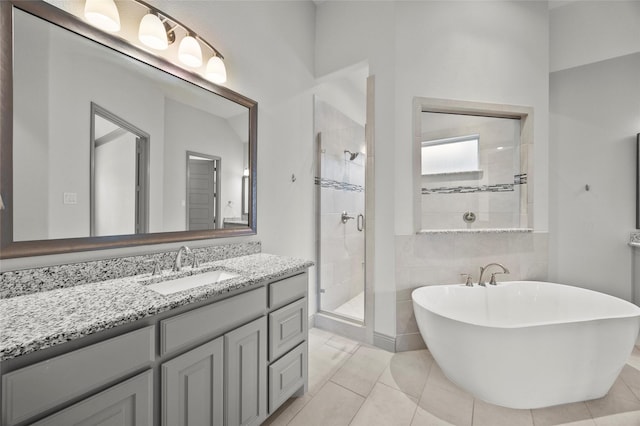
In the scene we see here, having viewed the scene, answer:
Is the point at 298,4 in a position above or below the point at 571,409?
above

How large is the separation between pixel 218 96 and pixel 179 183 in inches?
26.5

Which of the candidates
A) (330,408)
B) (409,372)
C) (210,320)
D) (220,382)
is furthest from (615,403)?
(210,320)

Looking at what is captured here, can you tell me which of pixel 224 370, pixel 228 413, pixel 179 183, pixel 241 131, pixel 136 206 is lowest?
pixel 228 413

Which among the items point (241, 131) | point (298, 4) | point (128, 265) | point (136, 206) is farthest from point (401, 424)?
point (298, 4)

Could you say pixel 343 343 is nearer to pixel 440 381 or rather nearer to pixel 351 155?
pixel 440 381

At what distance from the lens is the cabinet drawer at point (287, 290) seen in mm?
1375

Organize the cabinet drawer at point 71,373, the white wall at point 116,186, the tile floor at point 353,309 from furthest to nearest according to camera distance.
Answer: the tile floor at point 353,309 → the white wall at point 116,186 → the cabinet drawer at point 71,373

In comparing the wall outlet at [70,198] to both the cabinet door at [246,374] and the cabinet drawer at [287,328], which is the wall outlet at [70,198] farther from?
the cabinet drawer at [287,328]

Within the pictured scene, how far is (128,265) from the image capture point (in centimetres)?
125

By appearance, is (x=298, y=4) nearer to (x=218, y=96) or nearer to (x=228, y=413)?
(x=218, y=96)

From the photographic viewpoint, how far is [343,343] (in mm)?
2285

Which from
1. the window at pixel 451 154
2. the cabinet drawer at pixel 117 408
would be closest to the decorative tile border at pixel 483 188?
the window at pixel 451 154

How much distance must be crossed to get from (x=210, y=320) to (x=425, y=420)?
4.50 ft

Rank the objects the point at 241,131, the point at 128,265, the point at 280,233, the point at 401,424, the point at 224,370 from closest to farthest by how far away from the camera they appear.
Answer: the point at 224,370, the point at 128,265, the point at 401,424, the point at 241,131, the point at 280,233
